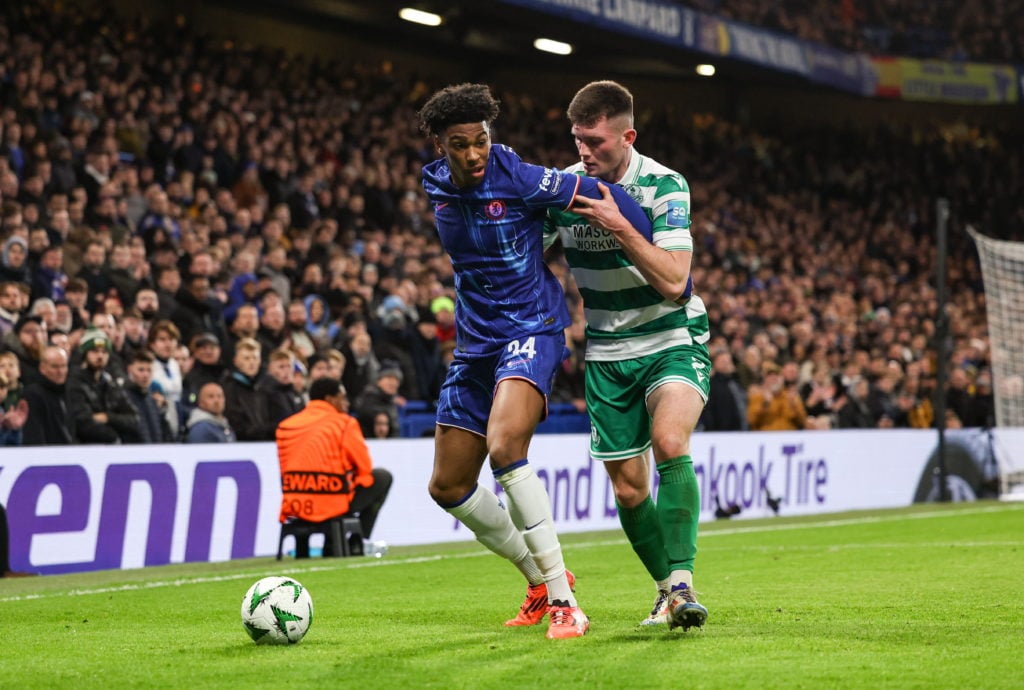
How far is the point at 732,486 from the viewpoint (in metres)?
16.9

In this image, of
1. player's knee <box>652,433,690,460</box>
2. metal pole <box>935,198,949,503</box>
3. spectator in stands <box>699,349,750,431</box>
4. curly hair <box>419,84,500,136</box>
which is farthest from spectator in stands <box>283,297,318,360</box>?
player's knee <box>652,433,690,460</box>

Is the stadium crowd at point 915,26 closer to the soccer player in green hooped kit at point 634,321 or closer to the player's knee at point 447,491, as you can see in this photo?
the soccer player in green hooped kit at point 634,321

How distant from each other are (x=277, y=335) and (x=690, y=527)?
9.00 m

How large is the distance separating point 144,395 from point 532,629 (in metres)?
6.58

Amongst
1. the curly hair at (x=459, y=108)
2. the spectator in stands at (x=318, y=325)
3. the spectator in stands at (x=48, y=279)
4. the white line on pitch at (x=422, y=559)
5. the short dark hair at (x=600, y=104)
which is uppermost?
the short dark hair at (x=600, y=104)

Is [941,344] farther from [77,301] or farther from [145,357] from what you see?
[77,301]

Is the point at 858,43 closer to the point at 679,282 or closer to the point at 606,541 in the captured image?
the point at 606,541

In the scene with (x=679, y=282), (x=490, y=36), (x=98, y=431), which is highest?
(x=490, y=36)

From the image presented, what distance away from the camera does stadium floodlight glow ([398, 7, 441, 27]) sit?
80.7 ft

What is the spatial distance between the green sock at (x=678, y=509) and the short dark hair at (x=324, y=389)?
6066mm

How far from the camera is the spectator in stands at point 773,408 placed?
18219 millimetres

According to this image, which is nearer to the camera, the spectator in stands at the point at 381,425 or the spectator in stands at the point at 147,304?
the spectator in stands at the point at 147,304

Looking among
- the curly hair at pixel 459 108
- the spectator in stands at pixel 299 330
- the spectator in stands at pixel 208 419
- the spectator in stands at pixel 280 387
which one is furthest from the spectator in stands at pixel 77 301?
the curly hair at pixel 459 108

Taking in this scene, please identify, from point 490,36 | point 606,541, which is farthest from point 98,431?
point 490,36
